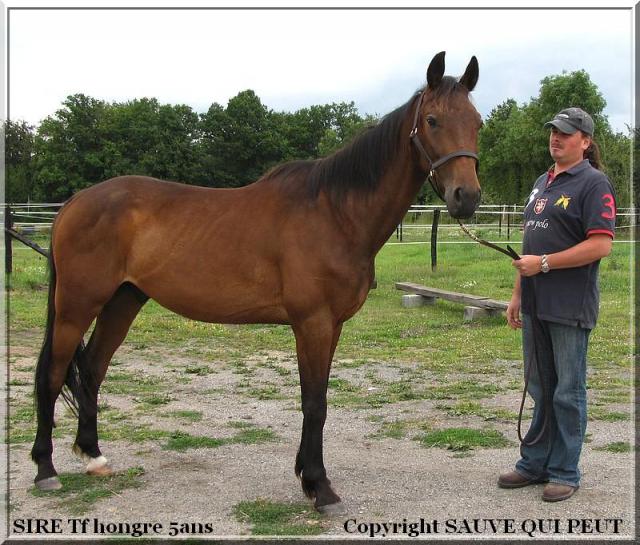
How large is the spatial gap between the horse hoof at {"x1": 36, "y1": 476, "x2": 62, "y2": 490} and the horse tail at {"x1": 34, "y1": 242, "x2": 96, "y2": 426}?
1.54 ft

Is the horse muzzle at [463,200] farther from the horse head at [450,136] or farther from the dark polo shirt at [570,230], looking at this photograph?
the dark polo shirt at [570,230]

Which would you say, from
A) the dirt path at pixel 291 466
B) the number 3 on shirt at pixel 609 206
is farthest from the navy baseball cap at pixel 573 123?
the dirt path at pixel 291 466

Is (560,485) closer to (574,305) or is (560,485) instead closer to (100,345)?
(574,305)

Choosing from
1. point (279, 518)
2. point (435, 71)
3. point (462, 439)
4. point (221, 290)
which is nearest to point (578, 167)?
point (435, 71)

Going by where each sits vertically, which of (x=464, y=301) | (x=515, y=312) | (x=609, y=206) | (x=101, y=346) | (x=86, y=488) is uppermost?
(x=609, y=206)

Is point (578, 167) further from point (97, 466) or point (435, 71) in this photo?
point (97, 466)

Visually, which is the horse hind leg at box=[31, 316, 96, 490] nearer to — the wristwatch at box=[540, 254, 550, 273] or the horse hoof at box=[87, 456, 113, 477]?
the horse hoof at box=[87, 456, 113, 477]

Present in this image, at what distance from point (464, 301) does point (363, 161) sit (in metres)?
6.98

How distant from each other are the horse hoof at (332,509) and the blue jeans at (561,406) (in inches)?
52.0

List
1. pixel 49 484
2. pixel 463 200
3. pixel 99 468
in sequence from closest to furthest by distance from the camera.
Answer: pixel 463 200 → pixel 49 484 → pixel 99 468

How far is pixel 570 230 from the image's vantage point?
12.1ft

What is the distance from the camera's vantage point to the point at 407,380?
6879 mm

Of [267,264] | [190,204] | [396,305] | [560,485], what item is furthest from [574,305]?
[396,305]

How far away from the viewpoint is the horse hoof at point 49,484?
157 inches
